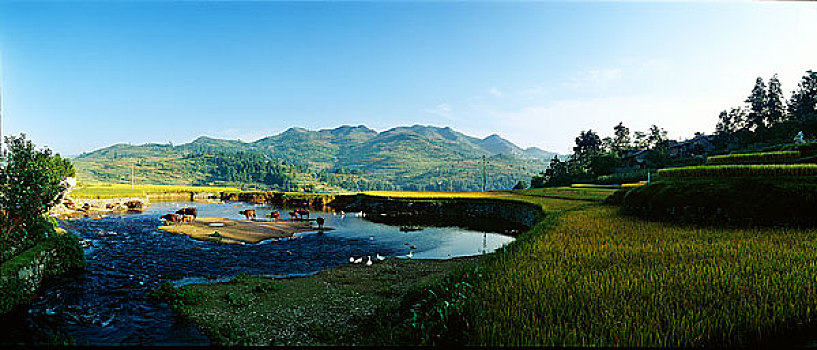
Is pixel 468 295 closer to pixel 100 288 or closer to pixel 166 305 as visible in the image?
pixel 166 305

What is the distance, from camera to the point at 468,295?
27.5ft

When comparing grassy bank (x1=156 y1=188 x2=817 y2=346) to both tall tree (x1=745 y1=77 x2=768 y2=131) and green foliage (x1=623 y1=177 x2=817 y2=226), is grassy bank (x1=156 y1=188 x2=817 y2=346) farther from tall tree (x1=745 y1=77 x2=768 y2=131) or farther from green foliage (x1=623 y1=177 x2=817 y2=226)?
tall tree (x1=745 y1=77 x2=768 y2=131)

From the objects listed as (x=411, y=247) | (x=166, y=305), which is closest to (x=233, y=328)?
(x=166, y=305)

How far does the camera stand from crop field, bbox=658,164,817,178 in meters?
17.2

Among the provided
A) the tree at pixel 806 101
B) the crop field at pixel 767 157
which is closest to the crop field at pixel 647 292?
the crop field at pixel 767 157

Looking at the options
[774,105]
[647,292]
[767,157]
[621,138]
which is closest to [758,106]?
[774,105]

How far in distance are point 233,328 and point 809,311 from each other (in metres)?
12.8

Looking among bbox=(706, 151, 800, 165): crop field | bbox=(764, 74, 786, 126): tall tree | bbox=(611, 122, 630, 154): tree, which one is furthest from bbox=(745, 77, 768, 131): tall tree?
bbox=(706, 151, 800, 165): crop field

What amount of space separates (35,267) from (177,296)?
564cm

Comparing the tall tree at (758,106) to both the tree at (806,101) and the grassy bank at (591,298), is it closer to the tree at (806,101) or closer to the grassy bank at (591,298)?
the tree at (806,101)

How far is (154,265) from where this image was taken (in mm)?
19234

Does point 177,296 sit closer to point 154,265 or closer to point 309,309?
point 309,309

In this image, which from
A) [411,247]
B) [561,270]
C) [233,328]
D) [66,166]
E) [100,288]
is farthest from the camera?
[66,166]

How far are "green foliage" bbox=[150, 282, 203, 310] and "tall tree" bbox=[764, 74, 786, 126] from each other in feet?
333
